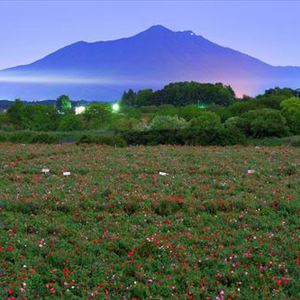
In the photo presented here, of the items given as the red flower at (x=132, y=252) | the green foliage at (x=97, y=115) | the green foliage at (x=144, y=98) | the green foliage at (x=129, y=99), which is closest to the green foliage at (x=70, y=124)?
the green foliage at (x=97, y=115)

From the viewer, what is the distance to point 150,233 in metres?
9.43

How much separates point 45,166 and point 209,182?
6742mm

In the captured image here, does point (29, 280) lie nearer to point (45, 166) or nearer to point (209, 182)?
point (209, 182)

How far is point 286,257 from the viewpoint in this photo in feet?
26.8

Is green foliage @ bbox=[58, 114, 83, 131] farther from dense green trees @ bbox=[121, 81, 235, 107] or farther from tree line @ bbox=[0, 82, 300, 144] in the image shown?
dense green trees @ bbox=[121, 81, 235, 107]

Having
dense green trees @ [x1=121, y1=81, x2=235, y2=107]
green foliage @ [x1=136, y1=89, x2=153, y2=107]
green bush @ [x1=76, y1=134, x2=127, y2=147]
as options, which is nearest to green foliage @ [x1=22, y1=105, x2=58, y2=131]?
green bush @ [x1=76, y1=134, x2=127, y2=147]

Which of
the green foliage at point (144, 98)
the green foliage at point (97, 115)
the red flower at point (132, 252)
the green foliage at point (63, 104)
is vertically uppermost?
the green foliage at point (144, 98)

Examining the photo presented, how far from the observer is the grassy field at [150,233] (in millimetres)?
7031

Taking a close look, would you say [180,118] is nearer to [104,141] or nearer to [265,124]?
[265,124]

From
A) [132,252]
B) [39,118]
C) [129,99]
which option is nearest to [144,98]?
[129,99]

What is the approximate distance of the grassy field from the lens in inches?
277

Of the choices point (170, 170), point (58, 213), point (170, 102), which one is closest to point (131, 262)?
point (58, 213)

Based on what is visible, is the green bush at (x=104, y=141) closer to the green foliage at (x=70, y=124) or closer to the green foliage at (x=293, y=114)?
the green foliage at (x=293, y=114)

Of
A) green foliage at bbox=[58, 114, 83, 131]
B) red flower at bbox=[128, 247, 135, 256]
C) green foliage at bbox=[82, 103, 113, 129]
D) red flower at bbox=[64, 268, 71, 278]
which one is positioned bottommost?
red flower at bbox=[64, 268, 71, 278]
